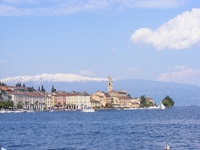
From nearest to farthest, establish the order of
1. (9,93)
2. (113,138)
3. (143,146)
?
1. (143,146)
2. (113,138)
3. (9,93)

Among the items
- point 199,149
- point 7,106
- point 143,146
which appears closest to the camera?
point 199,149

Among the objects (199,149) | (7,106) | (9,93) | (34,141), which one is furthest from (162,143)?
(9,93)

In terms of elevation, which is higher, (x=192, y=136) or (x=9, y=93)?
(x=9, y=93)

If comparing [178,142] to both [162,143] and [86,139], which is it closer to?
[162,143]

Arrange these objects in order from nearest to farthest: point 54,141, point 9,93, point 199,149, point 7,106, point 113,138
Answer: point 199,149, point 54,141, point 113,138, point 7,106, point 9,93

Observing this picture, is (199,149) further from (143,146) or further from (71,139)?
(71,139)

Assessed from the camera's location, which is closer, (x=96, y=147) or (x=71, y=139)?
(x=96, y=147)

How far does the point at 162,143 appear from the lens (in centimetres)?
4191

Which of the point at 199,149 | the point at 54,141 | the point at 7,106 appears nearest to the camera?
the point at 199,149

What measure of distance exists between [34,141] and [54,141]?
1.96 metres

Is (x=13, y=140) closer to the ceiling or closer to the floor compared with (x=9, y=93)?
closer to the floor

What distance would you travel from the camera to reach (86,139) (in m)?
46.3

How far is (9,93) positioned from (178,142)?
6269 inches

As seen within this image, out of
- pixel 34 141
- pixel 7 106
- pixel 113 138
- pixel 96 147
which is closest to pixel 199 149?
pixel 96 147
